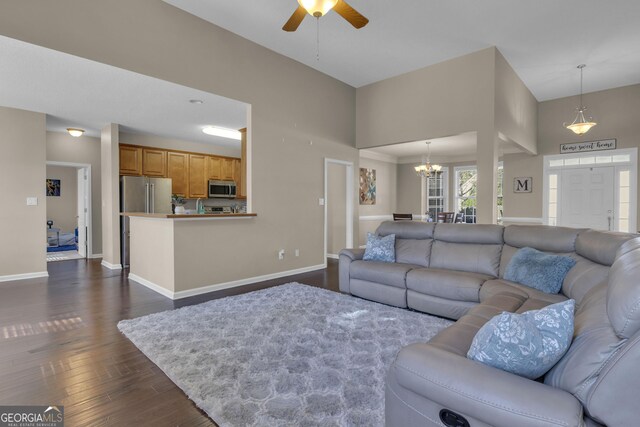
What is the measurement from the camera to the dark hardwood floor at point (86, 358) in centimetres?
188

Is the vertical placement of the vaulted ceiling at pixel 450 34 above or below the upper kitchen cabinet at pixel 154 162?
above

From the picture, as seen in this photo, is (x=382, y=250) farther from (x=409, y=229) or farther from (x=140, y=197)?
(x=140, y=197)

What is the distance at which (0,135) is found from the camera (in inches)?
193

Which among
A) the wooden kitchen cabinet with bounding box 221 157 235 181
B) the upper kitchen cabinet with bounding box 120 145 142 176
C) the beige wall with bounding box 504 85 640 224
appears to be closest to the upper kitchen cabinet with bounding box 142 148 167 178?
the upper kitchen cabinet with bounding box 120 145 142 176

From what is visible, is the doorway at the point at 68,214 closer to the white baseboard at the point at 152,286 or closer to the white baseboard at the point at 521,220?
the white baseboard at the point at 152,286

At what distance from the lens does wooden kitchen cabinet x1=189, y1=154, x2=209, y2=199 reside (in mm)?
7543

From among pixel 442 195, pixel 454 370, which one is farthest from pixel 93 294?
pixel 442 195

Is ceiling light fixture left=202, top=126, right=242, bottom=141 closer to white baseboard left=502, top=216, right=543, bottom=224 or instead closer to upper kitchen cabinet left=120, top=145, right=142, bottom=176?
upper kitchen cabinet left=120, top=145, right=142, bottom=176

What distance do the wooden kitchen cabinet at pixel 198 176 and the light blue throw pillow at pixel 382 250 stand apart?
195 inches

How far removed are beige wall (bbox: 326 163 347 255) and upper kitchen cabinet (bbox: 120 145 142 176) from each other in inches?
155

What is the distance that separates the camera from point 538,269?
9.21ft

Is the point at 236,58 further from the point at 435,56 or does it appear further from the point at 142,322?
the point at 142,322

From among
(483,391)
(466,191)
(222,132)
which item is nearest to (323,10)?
(483,391)

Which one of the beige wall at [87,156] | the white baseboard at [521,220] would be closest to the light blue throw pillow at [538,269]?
the white baseboard at [521,220]
